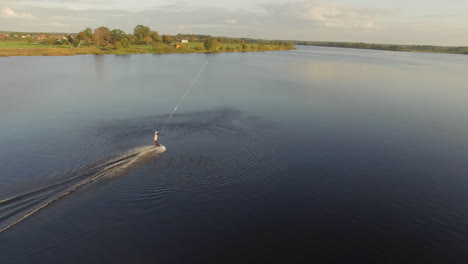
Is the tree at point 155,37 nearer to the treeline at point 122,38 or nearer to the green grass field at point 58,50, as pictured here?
the treeline at point 122,38

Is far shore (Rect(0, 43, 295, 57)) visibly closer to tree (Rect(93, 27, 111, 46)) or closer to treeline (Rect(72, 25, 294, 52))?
treeline (Rect(72, 25, 294, 52))

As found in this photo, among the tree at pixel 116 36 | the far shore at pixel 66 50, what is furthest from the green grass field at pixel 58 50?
the tree at pixel 116 36

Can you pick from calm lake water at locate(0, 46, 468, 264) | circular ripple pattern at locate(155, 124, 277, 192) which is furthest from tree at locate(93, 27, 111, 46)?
circular ripple pattern at locate(155, 124, 277, 192)

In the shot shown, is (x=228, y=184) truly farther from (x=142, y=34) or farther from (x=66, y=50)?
(x=142, y=34)

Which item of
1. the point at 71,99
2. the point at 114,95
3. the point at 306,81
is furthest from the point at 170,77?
the point at 306,81

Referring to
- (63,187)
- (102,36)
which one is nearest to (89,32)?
(102,36)

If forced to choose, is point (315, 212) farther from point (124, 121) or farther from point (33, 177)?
point (124, 121)
